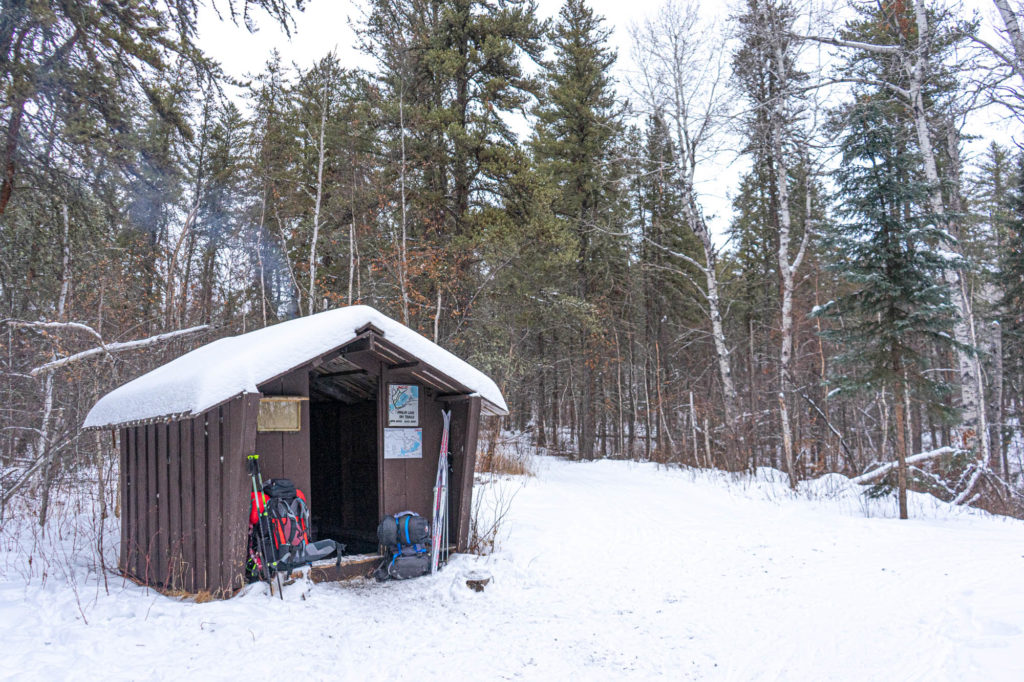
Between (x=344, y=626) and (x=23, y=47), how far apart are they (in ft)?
18.5

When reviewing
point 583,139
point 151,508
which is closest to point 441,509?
point 151,508

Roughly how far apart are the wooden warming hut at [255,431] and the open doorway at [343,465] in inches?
17.7

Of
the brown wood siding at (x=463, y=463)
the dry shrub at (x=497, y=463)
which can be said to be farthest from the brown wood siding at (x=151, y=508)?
the dry shrub at (x=497, y=463)

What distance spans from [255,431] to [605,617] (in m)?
3.51

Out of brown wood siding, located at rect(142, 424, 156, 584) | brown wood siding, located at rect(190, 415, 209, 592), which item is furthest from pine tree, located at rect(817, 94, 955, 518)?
brown wood siding, located at rect(142, 424, 156, 584)

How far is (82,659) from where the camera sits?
170 inches

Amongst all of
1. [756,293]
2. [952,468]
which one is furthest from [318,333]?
[756,293]

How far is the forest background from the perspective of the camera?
23.1 feet

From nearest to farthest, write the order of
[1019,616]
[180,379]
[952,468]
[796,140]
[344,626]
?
[1019,616], [344,626], [180,379], [952,468], [796,140]

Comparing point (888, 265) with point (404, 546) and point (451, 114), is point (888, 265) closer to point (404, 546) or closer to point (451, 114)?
point (404, 546)

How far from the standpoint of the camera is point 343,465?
31.7 feet

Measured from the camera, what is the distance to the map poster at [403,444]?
7180mm

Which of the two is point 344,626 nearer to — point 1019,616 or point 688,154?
point 1019,616

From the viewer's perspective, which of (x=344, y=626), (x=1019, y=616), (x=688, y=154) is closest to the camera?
(x=1019, y=616)
